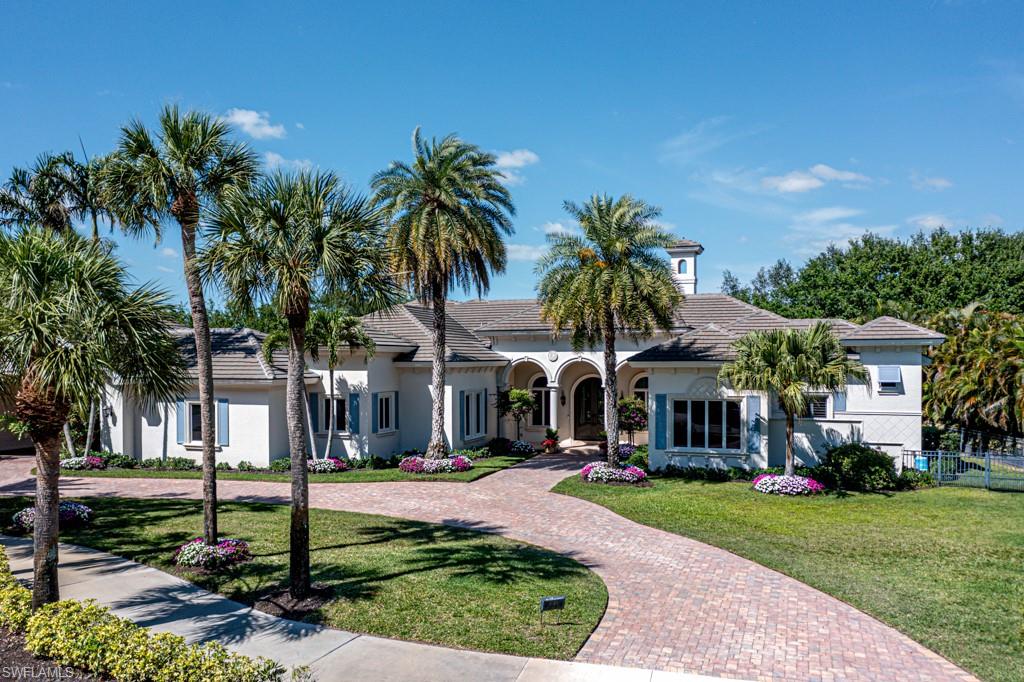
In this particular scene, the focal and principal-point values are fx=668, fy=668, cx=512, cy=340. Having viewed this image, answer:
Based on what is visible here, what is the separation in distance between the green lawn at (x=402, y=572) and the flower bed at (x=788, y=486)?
369 inches

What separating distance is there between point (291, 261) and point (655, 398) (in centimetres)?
1594

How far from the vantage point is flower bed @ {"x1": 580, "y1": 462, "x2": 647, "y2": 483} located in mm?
21438

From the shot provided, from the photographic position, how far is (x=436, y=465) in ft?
76.8

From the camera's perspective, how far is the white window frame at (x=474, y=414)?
28.0 m

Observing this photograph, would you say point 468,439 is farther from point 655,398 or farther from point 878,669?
point 878,669

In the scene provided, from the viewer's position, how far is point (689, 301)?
103ft

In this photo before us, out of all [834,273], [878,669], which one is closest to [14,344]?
[878,669]

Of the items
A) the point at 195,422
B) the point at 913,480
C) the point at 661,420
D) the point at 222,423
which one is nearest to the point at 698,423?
the point at 661,420

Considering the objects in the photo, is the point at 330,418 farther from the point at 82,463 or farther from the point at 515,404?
the point at 82,463

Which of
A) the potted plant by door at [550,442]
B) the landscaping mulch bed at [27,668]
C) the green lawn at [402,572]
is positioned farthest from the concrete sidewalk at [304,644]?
the potted plant by door at [550,442]

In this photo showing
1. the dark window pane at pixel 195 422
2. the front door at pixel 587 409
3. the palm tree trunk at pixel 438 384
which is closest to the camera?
the palm tree trunk at pixel 438 384

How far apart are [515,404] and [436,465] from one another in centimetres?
621

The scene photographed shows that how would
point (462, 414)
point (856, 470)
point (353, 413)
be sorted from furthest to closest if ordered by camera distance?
point (462, 414) → point (353, 413) → point (856, 470)

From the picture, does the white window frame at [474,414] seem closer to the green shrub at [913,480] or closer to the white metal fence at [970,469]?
the green shrub at [913,480]
